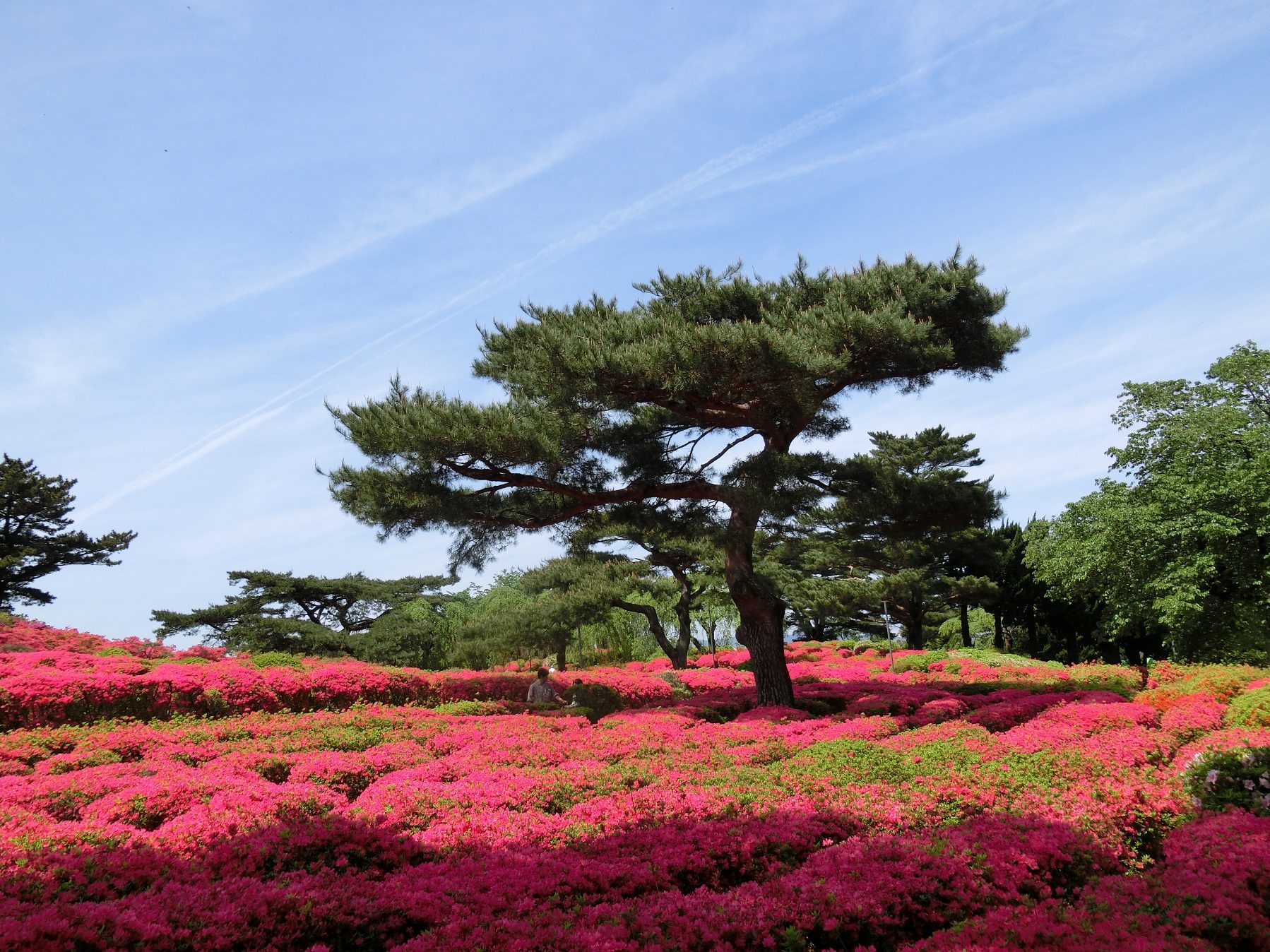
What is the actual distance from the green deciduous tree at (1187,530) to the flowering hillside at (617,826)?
9.42 metres

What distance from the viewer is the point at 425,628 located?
88.0ft

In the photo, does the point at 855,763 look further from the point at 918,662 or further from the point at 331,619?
the point at 331,619

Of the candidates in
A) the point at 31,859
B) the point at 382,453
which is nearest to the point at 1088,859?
the point at 31,859

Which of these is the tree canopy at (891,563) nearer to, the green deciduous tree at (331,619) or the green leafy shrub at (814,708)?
the green leafy shrub at (814,708)

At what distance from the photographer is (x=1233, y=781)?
614 centimetres

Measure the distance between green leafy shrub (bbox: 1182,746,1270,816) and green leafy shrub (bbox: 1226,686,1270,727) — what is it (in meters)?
3.80

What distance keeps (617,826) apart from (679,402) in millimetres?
8371

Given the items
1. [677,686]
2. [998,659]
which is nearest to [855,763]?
[677,686]

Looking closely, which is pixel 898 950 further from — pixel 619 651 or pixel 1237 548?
pixel 619 651

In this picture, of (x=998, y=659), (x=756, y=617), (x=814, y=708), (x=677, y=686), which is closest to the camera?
(x=814, y=708)

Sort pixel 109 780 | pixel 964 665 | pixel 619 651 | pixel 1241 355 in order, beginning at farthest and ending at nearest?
pixel 619 651, pixel 1241 355, pixel 964 665, pixel 109 780

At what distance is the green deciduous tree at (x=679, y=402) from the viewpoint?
40.5 feet

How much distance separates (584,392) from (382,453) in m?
3.46

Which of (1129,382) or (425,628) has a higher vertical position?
(1129,382)
